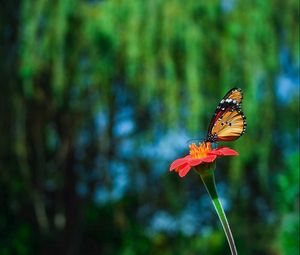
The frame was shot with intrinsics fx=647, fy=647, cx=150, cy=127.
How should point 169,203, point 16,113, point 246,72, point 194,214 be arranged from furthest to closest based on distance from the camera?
point 194,214, point 169,203, point 16,113, point 246,72

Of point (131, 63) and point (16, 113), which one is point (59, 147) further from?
point (131, 63)

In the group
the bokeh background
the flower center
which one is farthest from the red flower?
the bokeh background

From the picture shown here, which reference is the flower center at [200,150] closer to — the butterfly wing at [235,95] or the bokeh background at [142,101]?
the butterfly wing at [235,95]

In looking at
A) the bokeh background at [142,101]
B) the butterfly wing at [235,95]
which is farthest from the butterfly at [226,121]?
the bokeh background at [142,101]

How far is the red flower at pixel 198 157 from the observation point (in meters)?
0.59

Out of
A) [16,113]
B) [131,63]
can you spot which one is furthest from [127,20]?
[16,113]

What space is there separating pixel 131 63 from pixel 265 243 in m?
1.77

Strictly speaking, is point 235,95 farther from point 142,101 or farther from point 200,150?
point 142,101

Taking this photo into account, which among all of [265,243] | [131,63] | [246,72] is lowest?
[265,243]

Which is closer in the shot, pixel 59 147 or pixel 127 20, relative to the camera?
pixel 127 20

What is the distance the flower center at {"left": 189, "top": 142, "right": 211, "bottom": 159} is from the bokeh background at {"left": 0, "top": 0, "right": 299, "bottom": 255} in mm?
2889

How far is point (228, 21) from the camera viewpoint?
3846 millimetres

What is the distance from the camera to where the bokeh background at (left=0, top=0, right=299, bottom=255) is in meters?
→ 3.74

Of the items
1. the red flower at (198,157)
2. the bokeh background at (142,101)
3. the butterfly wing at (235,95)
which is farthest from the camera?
the bokeh background at (142,101)
